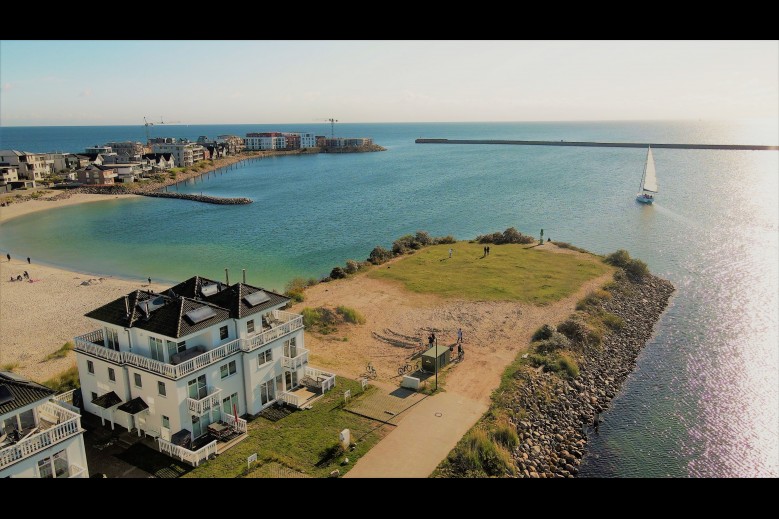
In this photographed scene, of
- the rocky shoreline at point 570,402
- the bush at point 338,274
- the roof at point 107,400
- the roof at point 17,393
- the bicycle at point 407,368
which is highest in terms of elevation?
the roof at point 17,393

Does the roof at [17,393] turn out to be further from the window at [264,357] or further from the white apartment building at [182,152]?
the white apartment building at [182,152]

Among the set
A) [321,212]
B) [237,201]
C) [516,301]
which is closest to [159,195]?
[237,201]

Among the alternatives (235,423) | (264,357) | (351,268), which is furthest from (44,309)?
(235,423)

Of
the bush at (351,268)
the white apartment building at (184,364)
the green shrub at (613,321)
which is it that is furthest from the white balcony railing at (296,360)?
the bush at (351,268)

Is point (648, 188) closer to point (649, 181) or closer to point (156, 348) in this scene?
point (649, 181)

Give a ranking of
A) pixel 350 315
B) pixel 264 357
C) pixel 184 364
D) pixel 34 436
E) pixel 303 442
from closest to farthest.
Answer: pixel 34 436 → pixel 184 364 → pixel 303 442 → pixel 264 357 → pixel 350 315
